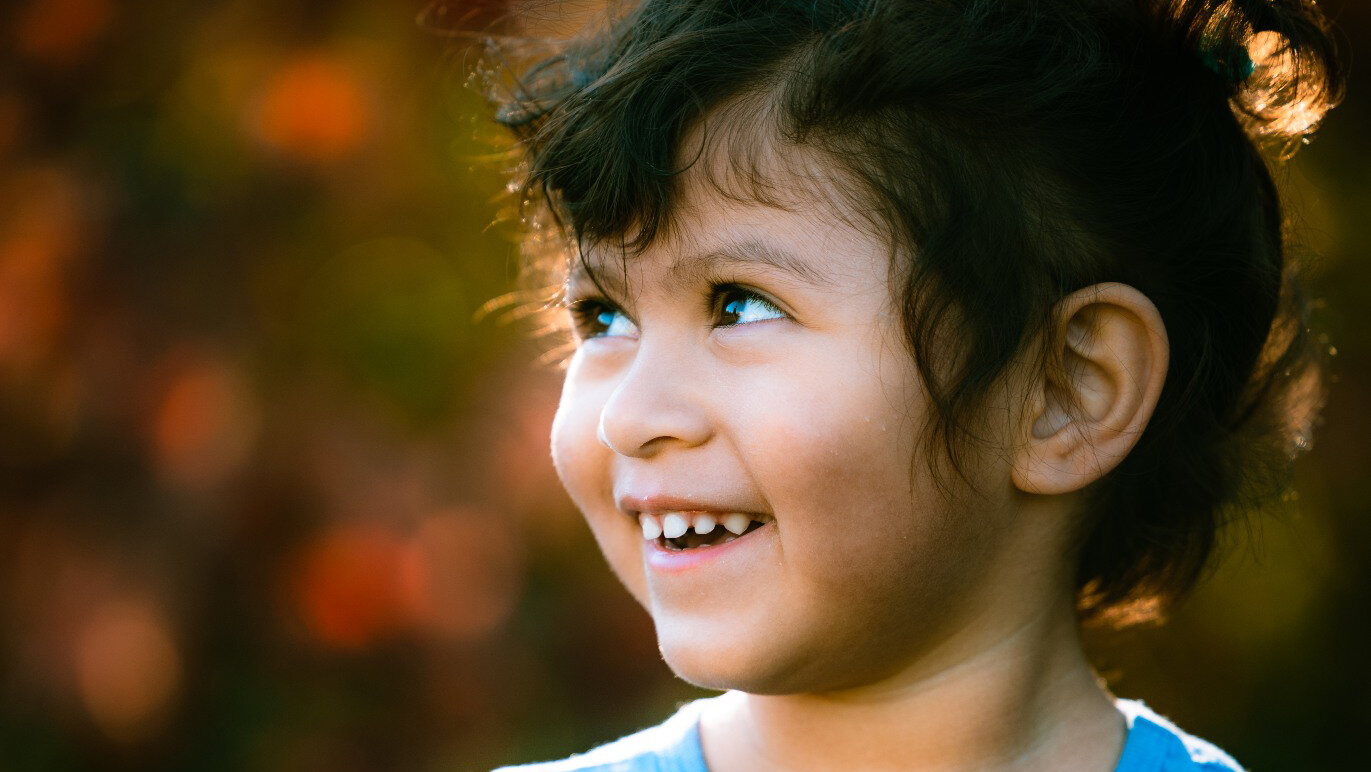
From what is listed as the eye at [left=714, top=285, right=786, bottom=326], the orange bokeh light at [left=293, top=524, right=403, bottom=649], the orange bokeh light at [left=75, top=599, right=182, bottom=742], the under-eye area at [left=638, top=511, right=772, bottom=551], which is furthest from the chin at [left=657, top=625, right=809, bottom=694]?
the orange bokeh light at [left=75, top=599, right=182, bottom=742]

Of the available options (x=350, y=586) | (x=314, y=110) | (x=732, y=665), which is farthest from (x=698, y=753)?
(x=314, y=110)

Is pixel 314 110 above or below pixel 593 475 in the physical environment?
Result: above

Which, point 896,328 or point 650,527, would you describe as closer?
point 896,328

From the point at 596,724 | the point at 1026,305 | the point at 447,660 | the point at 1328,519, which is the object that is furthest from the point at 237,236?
the point at 1328,519

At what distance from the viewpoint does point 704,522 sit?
146 cm

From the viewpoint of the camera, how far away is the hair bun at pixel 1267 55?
5.18 feet

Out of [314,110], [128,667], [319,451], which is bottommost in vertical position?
[128,667]

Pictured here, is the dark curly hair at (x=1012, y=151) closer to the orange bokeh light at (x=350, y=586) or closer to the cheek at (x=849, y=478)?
the cheek at (x=849, y=478)

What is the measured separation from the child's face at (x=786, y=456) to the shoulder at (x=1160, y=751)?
329 mm

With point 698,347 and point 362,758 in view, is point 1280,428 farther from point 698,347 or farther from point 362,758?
point 362,758

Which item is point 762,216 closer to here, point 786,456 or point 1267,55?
point 786,456

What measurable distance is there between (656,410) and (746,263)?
0.60ft

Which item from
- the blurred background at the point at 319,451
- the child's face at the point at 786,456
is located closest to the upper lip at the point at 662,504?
the child's face at the point at 786,456

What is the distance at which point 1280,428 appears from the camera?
1929mm
